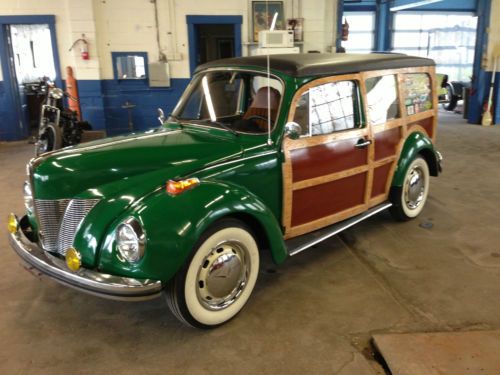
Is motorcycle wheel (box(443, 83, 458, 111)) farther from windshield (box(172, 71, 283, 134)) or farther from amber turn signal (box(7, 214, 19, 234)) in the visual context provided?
amber turn signal (box(7, 214, 19, 234))

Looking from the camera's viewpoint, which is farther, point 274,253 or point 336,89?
point 336,89

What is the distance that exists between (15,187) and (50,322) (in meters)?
3.75

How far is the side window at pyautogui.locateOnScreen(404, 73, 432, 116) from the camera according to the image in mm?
4188

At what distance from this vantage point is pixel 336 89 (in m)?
3.45

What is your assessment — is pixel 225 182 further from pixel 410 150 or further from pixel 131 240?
pixel 410 150

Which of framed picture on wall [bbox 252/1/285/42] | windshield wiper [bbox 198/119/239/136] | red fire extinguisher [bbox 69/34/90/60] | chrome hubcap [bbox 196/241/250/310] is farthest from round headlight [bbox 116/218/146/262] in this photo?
framed picture on wall [bbox 252/1/285/42]

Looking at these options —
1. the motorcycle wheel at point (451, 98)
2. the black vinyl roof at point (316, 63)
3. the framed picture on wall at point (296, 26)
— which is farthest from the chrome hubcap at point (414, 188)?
the motorcycle wheel at point (451, 98)

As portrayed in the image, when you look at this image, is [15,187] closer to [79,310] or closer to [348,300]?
[79,310]

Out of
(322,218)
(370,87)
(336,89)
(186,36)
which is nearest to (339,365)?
(322,218)

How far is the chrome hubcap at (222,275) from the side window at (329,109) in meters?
1.04

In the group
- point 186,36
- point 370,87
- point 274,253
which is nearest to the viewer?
point 274,253

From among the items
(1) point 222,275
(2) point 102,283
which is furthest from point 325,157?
(2) point 102,283

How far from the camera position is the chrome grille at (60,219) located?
2.60 meters

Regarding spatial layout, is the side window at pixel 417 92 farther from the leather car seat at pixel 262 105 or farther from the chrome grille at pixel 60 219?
the chrome grille at pixel 60 219
